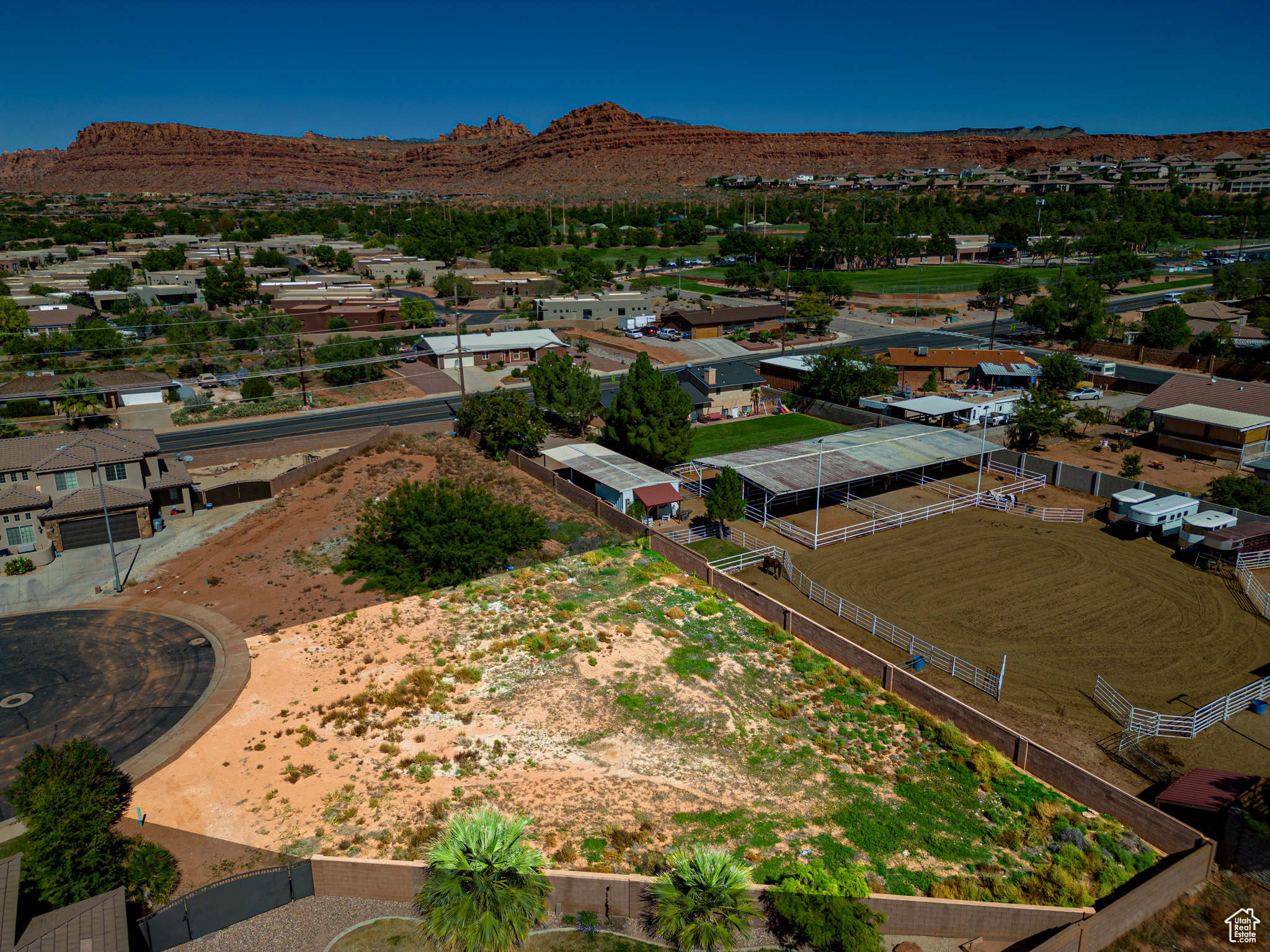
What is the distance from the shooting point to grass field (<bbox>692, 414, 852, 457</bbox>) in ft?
201

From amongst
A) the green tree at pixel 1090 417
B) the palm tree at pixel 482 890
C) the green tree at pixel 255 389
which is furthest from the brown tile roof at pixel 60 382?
the green tree at pixel 1090 417

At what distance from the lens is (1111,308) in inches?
4579

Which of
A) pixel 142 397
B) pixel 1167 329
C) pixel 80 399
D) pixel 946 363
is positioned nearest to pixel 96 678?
pixel 80 399

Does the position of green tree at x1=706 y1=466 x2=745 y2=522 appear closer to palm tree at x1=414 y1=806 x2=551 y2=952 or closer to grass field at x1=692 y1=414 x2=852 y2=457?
grass field at x1=692 y1=414 x2=852 y2=457

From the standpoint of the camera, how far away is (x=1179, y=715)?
93.4ft

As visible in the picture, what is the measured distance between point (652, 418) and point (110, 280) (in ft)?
379

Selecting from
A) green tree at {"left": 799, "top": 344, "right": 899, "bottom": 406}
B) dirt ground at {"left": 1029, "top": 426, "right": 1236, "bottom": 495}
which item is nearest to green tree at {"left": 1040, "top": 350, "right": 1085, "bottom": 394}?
dirt ground at {"left": 1029, "top": 426, "right": 1236, "bottom": 495}

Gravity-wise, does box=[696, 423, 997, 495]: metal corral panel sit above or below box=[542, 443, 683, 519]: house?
above

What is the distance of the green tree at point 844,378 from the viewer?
68.9 metres

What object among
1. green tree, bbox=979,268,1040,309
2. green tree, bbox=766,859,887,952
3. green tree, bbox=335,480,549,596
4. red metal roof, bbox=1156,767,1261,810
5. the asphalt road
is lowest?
the asphalt road

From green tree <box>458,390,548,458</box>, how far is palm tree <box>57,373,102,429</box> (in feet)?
112

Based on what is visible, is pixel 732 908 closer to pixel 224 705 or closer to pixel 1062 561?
pixel 224 705

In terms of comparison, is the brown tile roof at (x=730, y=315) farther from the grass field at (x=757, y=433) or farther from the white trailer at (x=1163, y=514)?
the white trailer at (x=1163, y=514)

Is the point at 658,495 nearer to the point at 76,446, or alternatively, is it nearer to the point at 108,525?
the point at 108,525
